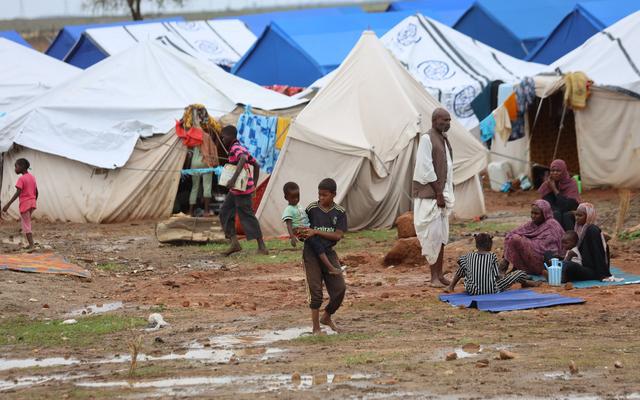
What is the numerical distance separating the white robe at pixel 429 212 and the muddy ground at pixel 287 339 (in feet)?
1.27

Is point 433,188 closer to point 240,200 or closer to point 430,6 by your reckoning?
point 240,200

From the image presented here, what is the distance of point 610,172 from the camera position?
731 inches

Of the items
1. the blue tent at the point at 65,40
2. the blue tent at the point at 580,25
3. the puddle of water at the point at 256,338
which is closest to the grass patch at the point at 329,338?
the puddle of water at the point at 256,338

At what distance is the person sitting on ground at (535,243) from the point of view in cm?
1041

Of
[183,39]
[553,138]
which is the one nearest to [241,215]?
[553,138]

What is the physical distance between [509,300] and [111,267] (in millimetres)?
4906

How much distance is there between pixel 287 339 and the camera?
7.77 meters

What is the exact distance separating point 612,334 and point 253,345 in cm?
225

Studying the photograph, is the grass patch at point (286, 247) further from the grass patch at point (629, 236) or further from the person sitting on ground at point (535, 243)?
the person sitting on ground at point (535, 243)

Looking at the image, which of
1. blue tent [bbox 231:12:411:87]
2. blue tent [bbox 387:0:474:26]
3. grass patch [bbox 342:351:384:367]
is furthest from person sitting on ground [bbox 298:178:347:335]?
blue tent [bbox 387:0:474:26]

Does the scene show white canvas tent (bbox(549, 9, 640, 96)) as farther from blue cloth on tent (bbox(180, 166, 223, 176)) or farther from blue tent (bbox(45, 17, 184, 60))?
blue tent (bbox(45, 17, 184, 60))

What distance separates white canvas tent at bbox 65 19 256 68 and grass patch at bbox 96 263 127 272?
16.3 m

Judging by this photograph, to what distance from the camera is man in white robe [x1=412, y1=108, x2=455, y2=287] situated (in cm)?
991

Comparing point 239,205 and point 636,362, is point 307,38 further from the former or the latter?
point 636,362
